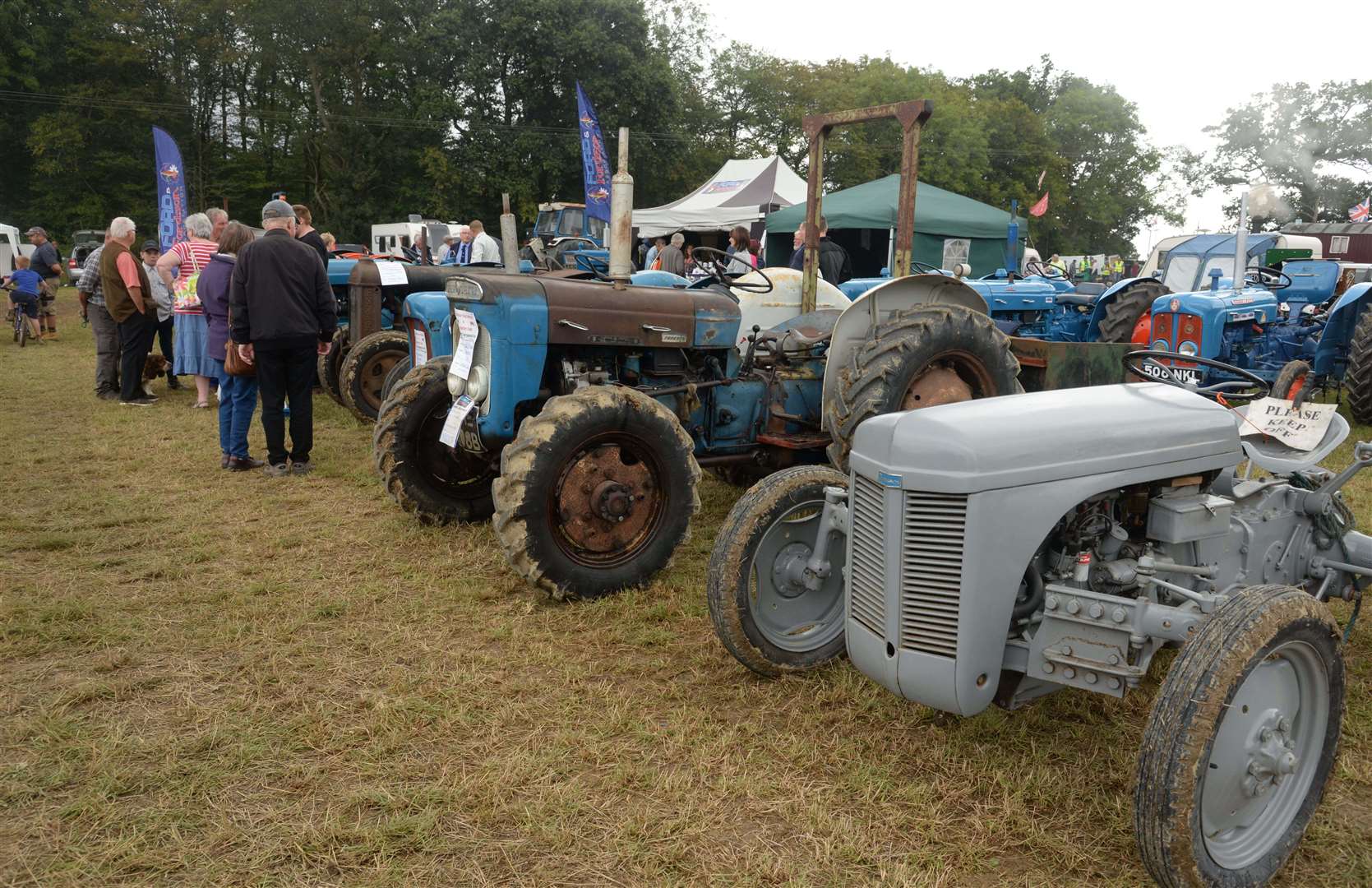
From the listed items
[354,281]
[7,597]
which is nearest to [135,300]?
[354,281]

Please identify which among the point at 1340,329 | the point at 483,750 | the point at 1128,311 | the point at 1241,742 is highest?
the point at 1128,311

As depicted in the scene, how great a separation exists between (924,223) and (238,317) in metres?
13.6

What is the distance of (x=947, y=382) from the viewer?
4.38 metres

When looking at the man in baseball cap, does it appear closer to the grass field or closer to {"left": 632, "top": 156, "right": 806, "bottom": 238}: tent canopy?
{"left": 632, "top": 156, "right": 806, "bottom": 238}: tent canopy

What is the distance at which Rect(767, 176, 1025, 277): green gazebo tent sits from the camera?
53.0ft

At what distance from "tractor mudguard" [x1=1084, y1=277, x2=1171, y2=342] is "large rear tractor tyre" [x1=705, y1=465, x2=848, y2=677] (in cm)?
731

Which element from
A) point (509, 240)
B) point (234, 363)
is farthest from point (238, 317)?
point (509, 240)

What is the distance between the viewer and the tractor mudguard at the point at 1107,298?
936 centimetres

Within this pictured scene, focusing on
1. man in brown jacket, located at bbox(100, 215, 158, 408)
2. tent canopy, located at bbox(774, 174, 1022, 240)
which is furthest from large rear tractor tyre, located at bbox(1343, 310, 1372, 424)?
man in brown jacket, located at bbox(100, 215, 158, 408)

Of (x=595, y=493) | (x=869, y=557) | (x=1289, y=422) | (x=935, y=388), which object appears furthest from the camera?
(x=935, y=388)

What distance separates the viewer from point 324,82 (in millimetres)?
32406

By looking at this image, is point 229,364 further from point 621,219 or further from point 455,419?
point 621,219

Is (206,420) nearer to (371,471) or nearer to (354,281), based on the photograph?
(354,281)

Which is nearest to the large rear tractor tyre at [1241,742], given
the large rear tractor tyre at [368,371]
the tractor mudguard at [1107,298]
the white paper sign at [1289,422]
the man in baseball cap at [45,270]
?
the white paper sign at [1289,422]
